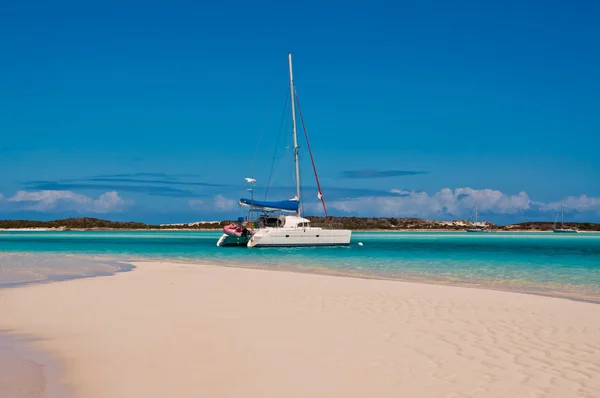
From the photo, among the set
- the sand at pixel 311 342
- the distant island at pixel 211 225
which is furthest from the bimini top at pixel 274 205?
the distant island at pixel 211 225

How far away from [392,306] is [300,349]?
4.89m

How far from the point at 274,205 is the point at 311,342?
40417 mm

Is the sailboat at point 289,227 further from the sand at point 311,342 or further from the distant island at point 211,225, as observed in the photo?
the distant island at point 211,225

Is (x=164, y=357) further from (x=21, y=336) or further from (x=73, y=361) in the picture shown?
(x=21, y=336)

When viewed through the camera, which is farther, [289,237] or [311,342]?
[289,237]

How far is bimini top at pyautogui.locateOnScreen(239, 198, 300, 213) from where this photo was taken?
1934 inches

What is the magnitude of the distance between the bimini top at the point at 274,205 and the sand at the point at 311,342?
33.7 meters

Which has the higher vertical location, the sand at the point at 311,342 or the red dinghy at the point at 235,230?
the red dinghy at the point at 235,230

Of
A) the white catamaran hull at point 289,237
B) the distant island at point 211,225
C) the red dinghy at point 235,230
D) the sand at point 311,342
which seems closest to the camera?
the sand at point 311,342

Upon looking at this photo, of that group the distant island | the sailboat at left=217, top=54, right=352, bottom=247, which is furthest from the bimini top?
the distant island

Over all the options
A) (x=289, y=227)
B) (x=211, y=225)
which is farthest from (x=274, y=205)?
(x=211, y=225)

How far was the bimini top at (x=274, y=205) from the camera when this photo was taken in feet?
161

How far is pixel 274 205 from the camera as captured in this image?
4919cm

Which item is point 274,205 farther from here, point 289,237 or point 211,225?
point 211,225
